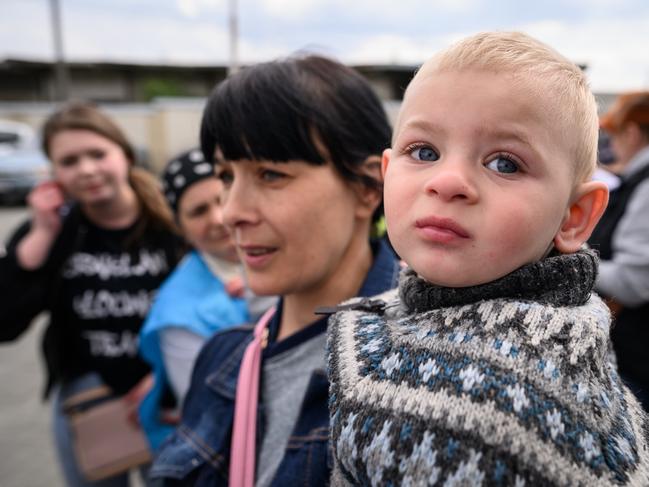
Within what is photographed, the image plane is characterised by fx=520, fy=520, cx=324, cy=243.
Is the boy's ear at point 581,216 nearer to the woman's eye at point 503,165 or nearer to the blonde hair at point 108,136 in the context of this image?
the woman's eye at point 503,165

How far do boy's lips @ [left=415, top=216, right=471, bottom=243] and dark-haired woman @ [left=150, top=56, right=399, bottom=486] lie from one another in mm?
485

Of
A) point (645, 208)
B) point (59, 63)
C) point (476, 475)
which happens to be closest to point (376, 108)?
point (476, 475)

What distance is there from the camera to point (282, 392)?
1.14 meters

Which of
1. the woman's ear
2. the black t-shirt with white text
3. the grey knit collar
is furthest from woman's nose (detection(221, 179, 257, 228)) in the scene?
the black t-shirt with white text

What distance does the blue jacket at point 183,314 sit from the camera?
1.79 metres

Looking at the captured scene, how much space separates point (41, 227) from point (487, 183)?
232 cm

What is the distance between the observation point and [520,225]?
2.22 feet

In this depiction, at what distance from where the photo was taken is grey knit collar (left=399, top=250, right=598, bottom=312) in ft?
2.31

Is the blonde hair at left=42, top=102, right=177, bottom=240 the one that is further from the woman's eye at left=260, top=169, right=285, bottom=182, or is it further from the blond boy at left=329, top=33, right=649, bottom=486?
the blond boy at left=329, top=33, right=649, bottom=486

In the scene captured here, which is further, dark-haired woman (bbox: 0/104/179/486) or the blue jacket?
dark-haired woman (bbox: 0/104/179/486)

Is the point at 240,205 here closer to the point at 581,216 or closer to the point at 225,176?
the point at 225,176

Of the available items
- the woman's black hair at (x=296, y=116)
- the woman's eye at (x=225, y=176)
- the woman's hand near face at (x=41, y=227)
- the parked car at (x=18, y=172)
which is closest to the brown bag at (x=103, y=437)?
the woman's hand near face at (x=41, y=227)

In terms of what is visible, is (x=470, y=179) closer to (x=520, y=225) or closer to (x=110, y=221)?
(x=520, y=225)

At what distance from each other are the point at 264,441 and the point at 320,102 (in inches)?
29.8
